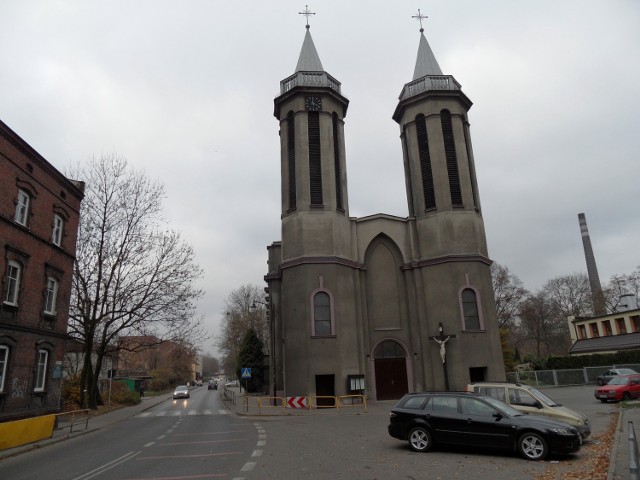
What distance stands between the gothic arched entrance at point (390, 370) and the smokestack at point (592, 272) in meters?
49.6

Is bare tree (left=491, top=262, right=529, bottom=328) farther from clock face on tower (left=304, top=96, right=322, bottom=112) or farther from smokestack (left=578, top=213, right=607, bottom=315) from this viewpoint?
clock face on tower (left=304, top=96, right=322, bottom=112)

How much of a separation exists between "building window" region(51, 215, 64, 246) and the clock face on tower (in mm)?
16461

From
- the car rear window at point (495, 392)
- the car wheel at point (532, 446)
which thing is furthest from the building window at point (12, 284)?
the car wheel at point (532, 446)

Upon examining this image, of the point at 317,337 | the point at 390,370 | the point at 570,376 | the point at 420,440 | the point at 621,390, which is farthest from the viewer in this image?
the point at 570,376

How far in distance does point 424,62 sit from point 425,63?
6.1 inches

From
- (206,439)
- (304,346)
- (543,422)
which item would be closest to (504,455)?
(543,422)

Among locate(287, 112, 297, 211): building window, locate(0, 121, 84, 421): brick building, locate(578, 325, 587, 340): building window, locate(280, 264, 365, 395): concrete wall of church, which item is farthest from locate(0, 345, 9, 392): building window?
locate(578, 325, 587, 340): building window

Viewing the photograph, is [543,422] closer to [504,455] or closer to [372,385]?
[504,455]

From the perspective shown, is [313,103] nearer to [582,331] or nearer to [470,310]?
[470,310]

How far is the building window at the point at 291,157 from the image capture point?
3100 centimetres

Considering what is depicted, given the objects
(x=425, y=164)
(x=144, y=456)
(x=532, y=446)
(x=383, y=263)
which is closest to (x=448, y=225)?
(x=425, y=164)

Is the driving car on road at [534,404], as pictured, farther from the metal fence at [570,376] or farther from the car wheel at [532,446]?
the metal fence at [570,376]

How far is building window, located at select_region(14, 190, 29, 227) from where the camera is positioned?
21.0 metres

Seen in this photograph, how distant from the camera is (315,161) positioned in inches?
1221
